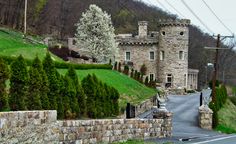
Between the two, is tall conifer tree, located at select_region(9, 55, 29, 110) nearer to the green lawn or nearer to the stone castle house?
the green lawn

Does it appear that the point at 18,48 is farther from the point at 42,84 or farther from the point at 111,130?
the point at 111,130

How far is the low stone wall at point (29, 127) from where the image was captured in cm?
1413

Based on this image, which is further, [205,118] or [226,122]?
[226,122]

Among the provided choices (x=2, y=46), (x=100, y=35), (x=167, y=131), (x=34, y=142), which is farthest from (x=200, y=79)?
(x=34, y=142)

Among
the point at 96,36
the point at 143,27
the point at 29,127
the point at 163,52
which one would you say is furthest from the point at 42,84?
the point at 143,27

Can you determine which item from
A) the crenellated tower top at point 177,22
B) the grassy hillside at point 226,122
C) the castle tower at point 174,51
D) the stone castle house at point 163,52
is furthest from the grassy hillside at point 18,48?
the castle tower at point 174,51

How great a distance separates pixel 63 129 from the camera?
17.5 m

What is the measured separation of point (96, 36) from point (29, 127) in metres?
59.6

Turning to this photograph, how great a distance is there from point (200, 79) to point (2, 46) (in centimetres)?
8063

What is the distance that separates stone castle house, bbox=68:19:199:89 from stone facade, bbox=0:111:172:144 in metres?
56.9

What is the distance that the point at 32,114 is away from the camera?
50.4 feet

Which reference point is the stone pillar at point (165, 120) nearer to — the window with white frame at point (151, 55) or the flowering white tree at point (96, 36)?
the flowering white tree at point (96, 36)

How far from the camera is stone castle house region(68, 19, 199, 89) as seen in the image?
83.0m

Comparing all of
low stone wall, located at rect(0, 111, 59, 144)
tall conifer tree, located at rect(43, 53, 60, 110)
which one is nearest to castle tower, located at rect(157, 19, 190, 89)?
tall conifer tree, located at rect(43, 53, 60, 110)
